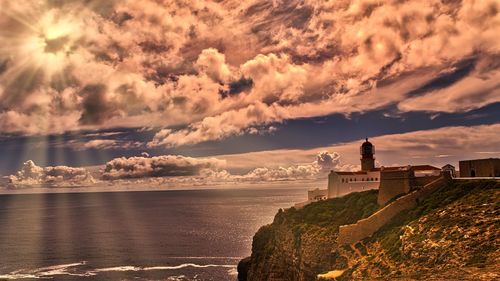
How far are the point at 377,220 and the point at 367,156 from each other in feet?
92.3

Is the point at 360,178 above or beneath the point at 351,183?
above

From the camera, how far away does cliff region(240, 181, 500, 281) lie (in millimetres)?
38125

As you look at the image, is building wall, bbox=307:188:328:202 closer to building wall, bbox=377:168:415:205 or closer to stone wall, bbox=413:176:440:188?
building wall, bbox=377:168:415:205

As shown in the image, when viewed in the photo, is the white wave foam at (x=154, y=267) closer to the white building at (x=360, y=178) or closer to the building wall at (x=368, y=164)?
the white building at (x=360, y=178)

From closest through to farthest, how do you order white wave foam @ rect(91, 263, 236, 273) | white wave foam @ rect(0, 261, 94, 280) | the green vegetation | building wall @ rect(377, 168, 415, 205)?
the green vegetation, building wall @ rect(377, 168, 415, 205), white wave foam @ rect(0, 261, 94, 280), white wave foam @ rect(91, 263, 236, 273)

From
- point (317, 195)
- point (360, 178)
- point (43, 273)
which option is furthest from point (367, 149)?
point (43, 273)

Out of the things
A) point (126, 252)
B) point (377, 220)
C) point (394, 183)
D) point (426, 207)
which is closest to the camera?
point (426, 207)

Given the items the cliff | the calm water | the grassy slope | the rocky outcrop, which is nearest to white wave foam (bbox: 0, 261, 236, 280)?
the calm water

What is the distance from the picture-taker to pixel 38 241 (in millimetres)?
154125

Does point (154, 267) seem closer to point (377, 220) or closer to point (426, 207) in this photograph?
point (377, 220)

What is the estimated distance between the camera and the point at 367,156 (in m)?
84.6

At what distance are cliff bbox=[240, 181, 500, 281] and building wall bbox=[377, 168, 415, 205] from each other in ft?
9.62

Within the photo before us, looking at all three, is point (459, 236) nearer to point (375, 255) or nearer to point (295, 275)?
point (375, 255)

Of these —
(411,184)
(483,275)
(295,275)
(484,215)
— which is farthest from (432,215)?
(483,275)
